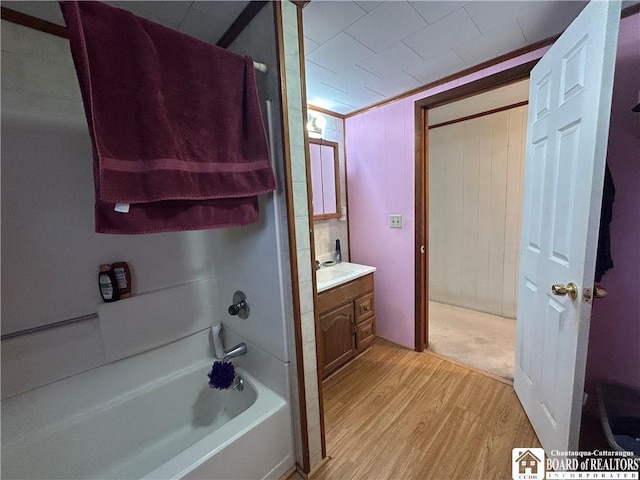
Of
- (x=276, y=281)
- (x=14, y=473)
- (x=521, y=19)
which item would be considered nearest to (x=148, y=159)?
(x=276, y=281)

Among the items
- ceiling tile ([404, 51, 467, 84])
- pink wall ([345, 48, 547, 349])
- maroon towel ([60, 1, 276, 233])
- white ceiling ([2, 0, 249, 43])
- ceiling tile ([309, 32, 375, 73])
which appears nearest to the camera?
maroon towel ([60, 1, 276, 233])

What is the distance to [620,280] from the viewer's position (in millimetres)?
1396

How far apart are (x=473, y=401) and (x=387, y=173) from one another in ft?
5.64

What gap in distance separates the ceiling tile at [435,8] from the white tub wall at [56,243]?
1.05 m

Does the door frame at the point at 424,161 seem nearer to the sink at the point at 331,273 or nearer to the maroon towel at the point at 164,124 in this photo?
the sink at the point at 331,273

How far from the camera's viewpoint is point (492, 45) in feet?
4.89

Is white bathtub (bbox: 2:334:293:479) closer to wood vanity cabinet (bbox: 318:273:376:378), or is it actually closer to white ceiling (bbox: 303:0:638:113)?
wood vanity cabinet (bbox: 318:273:376:378)

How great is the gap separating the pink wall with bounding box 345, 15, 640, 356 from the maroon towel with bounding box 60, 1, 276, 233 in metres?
1.43

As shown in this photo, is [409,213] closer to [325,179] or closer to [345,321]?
[325,179]

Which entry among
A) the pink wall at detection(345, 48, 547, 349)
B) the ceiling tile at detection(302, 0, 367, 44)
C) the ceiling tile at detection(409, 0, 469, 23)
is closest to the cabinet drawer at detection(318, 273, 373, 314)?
the pink wall at detection(345, 48, 547, 349)

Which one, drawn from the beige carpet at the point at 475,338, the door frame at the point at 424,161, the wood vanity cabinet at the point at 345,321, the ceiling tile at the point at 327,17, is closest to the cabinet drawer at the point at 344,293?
the wood vanity cabinet at the point at 345,321

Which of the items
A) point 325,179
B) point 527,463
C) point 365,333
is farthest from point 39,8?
point 527,463

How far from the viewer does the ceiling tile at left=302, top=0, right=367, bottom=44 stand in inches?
45.4

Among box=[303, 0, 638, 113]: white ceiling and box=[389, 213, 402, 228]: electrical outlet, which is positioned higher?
box=[303, 0, 638, 113]: white ceiling
